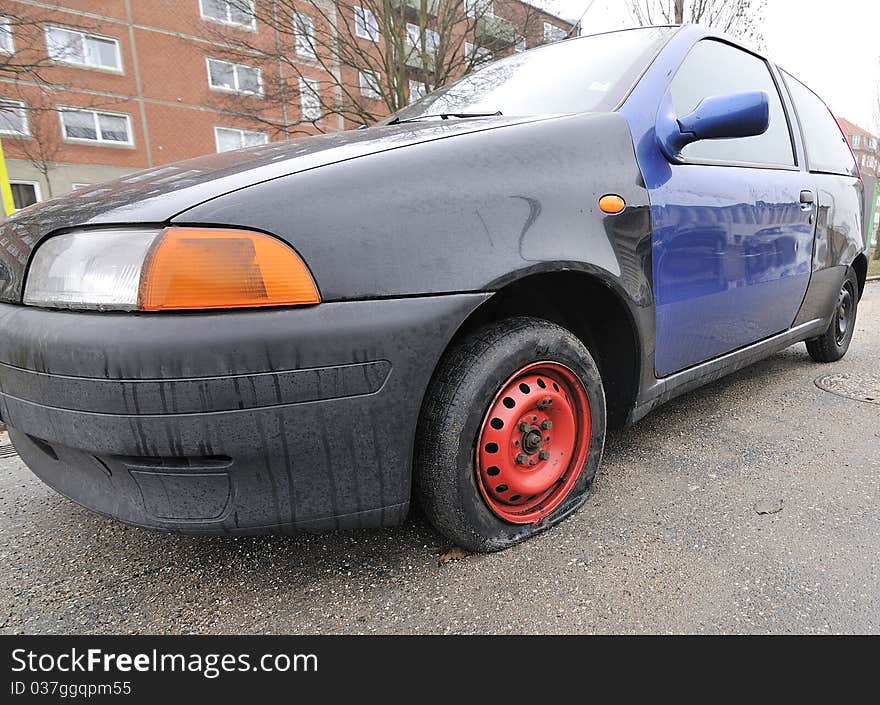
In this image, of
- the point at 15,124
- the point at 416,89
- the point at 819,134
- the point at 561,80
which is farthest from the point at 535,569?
the point at 15,124

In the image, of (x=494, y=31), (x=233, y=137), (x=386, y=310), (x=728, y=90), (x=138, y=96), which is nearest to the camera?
(x=386, y=310)

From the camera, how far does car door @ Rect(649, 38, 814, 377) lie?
180 centimetres

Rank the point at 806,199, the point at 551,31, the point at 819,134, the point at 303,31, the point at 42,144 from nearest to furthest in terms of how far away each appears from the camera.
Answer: the point at 806,199 < the point at 819,134 < the point at 303,31 < the point at 551,31 < the point at 42,144

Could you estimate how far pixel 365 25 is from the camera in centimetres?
1074

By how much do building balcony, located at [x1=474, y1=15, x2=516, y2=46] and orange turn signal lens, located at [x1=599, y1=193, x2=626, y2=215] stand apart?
38.5 ft

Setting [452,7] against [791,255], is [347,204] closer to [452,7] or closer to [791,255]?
[791,255]

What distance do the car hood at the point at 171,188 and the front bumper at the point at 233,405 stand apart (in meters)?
0.19

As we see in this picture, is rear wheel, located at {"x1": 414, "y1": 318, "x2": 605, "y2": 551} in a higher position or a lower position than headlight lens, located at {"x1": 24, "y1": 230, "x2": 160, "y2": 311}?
lower

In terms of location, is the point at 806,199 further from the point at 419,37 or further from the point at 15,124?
the point at 15,124

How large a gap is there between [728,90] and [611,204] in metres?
1.23

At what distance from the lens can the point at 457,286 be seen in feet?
4.11

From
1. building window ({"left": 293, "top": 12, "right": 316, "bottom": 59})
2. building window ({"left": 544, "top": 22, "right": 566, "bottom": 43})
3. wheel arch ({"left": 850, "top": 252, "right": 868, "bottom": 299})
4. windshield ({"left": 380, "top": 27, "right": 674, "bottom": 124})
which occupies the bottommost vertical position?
wheel arch ({"left": 850, "top": 252, "right": 868, "bottom": 299})

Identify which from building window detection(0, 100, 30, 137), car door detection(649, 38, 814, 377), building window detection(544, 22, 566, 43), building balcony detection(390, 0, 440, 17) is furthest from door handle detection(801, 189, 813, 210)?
building window detection(0, 100, 30, 137)

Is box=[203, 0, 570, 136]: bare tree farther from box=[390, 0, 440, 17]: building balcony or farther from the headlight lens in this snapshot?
the headlight lens
